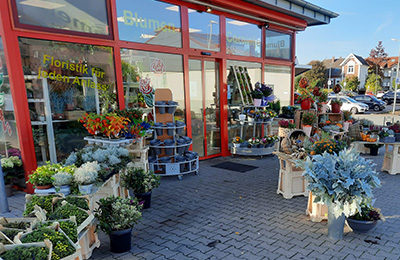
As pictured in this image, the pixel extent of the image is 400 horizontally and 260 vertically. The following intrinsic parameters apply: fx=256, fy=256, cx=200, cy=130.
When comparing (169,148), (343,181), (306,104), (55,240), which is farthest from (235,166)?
(55,240)

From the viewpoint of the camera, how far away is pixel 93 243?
10.2 ft

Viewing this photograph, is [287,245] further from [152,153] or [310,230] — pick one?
[152,153]

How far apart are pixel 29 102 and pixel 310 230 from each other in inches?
204

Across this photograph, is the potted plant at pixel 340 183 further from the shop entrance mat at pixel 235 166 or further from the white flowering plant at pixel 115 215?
the shop entrance mat at pixel 235 166

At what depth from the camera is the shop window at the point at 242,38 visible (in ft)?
26.1

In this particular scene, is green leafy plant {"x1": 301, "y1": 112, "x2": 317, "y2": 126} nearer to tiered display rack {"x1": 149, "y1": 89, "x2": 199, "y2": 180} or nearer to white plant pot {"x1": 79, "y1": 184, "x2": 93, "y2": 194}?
tiered display rack {"x1": 149, "y1": 89, "x2": 199, "y2": 180}

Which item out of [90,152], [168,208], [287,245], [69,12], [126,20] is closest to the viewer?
[287,245]

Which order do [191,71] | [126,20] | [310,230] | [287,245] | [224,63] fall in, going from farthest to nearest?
[224,63] < [191,71] < [126,20] < [310,230] < [287,245]

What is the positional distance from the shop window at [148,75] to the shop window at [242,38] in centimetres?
208

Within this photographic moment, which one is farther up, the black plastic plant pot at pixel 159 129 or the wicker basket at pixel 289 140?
the black plastic plant pot at pixel 159 129

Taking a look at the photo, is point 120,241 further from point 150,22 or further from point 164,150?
point 150,22

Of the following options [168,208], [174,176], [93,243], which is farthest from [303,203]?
[93,243]

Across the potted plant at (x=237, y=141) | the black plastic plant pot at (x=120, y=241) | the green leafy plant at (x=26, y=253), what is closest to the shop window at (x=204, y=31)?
the potted plant at (x=237, y=141)

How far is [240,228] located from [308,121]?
4.48 meters
